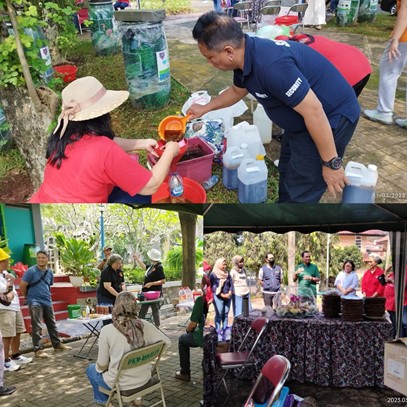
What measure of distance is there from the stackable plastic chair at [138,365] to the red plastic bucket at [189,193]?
744 mm

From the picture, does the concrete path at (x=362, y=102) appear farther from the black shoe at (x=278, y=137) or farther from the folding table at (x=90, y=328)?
the folding table at (x=90, y=328)

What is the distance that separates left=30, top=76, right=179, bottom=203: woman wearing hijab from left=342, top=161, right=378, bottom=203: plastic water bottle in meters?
0.83

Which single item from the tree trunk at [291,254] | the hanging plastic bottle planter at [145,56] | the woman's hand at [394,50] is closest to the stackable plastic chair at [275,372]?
the tree trunk at [291,254]

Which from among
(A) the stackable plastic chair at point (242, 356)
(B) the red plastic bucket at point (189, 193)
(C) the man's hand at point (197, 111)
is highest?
(C) the man's hand at point (197, 111)

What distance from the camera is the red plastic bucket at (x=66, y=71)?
8.14 ft

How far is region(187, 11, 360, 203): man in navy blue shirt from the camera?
1.97m

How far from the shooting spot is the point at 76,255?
2.83 metres

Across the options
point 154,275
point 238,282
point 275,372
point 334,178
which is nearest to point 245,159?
point 334,178

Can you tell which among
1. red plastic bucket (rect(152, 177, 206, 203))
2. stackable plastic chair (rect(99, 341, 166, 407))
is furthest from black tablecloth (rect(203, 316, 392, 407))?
red plastic bucket (rect(152, 177, 206, 203))

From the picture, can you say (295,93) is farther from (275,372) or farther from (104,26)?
(275,372)

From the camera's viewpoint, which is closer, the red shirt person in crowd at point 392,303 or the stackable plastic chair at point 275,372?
the stackable plastic chair at point 275,372

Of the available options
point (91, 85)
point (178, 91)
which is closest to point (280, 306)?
point (178, 91)

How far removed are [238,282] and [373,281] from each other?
41.6 inches

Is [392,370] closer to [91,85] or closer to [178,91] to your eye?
[178,91]
